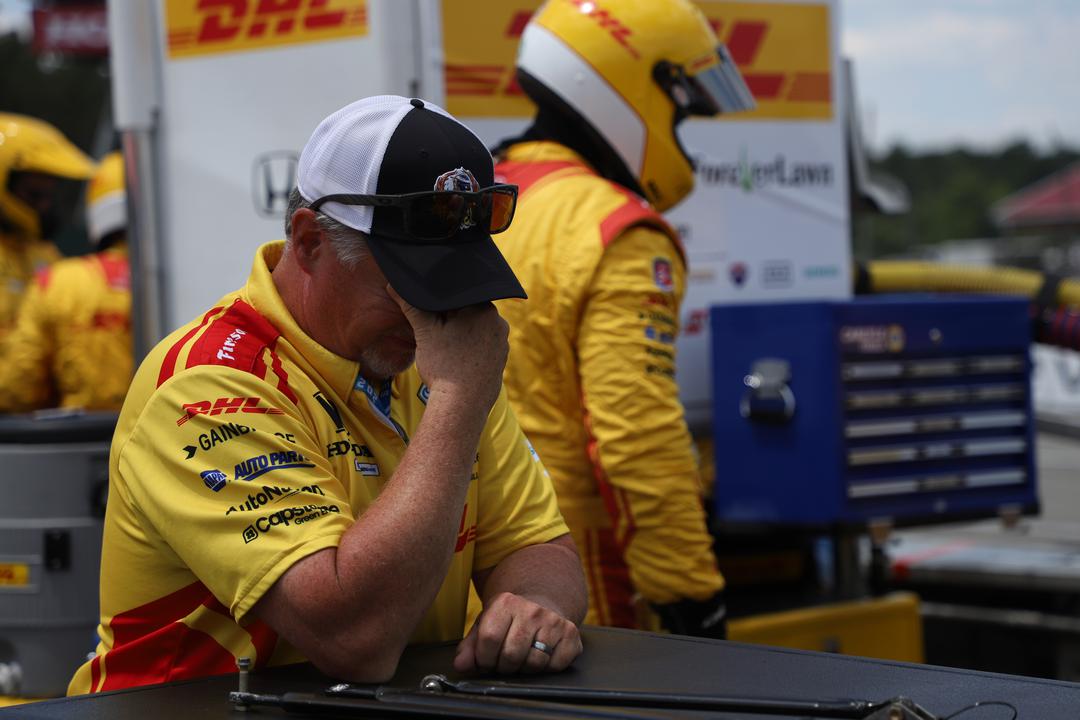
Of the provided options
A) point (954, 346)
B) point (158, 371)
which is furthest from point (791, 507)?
point (158, 371)

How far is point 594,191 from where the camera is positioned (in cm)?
316

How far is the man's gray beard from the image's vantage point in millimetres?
2010

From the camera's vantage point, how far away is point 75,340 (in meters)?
5.75

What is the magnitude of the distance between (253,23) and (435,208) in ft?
7.37

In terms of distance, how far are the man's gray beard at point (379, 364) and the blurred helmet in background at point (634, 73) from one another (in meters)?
1.55

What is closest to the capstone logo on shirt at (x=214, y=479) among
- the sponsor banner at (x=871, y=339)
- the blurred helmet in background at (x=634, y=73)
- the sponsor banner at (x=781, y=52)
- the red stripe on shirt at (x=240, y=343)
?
the red stripe on shirt at (x=240, y=343)

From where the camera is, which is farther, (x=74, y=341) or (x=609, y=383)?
(x=74, y=341)

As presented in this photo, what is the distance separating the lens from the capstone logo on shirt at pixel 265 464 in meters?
1.81

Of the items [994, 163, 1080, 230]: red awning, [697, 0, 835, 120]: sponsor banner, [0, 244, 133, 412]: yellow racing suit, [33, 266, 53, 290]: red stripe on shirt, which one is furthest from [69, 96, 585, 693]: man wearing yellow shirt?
[994, 163, 1080, 230]: red awning

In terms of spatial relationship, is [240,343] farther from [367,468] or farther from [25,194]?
[25,194]

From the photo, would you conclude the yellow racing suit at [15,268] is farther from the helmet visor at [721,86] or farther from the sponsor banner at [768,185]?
the helmet visor at [721,86]

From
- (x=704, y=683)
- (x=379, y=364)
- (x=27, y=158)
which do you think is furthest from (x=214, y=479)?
(x=27, y=158)

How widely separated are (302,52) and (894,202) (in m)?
2.47

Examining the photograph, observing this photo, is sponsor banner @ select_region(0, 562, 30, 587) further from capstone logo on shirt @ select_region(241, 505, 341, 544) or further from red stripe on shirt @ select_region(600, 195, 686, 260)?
capstone logo on shirt @ select_region(241, 505, 341, 544)
